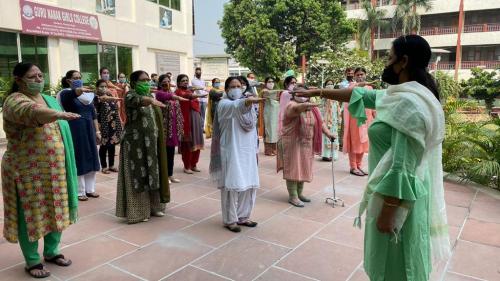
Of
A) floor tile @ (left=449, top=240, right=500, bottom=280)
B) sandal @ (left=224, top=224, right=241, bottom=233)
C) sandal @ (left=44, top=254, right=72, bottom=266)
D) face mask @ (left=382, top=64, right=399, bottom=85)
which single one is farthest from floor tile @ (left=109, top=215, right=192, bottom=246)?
face mask @ (left=382, top=64, right=399, bottom=85)

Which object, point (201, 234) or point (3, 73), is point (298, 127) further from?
point (3, 73)

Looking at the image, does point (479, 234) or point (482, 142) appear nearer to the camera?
point (479, 234)

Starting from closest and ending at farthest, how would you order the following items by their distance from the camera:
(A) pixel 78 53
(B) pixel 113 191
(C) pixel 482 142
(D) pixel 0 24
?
(B) pixel 113 191 → (C) pixel 482 142 → (D) pixel 0 24 → (A) pixel 78 53

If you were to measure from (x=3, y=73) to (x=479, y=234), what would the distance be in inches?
397

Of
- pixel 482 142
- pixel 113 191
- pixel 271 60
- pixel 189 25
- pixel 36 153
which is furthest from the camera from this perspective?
pixel 271 60

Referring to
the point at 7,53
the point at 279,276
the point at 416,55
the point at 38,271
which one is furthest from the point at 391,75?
the point at 7,53

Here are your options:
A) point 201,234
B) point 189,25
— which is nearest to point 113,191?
point 201,234

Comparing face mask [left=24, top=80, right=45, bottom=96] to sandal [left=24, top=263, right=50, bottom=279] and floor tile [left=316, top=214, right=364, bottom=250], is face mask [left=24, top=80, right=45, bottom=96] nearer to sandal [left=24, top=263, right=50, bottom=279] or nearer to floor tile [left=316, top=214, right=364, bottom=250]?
sandal [left=24, top=263, right=50, bottom=279]

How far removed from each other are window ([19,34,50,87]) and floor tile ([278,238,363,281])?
353 inches

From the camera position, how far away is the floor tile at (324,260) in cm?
320

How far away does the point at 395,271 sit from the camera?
1.98 metres

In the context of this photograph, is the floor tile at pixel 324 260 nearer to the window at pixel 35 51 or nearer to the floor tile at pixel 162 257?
the floor tile at pixel 162 257

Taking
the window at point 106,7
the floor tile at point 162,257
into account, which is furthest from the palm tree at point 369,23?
the floor tile at point 162,257

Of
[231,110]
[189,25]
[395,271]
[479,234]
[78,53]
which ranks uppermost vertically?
[189,25]
